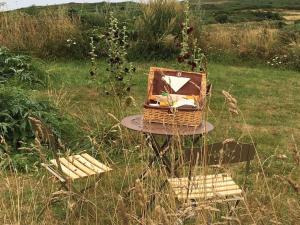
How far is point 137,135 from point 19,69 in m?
3.74

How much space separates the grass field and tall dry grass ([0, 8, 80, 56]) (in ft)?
2.12

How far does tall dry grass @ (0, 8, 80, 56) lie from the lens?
39.8 feet

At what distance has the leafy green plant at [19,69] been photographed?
9055 mm

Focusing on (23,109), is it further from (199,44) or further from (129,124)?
(199,44)

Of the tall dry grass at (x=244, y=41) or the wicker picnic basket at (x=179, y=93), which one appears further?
the tall dry grass at (x=244, y=41)

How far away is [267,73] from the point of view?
11.9 meters

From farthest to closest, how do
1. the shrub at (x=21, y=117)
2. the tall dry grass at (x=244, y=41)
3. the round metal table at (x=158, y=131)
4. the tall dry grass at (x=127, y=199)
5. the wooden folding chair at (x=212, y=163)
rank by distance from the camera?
1. the tall dry grass at (x=244, y=41)
2. the shrub at (x=21, y=117)
3. the round metal table at (x=158, y=131)
4. the wooden folding chair at (x=212, y=163)
5. the tall dry grass at (x=127, y=199)

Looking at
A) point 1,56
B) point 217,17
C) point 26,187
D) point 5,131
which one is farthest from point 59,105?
point 217,17

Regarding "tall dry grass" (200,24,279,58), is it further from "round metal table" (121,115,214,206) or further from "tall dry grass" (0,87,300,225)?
"round metal table" (121,115,214,206)

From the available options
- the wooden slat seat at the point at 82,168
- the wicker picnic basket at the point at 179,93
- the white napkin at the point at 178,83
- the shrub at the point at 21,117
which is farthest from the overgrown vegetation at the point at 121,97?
the white napkin at the point at 178,83

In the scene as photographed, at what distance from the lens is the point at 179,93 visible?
17.0 ft

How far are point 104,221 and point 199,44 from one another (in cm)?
909

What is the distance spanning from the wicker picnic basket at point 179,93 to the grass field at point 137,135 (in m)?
0.21

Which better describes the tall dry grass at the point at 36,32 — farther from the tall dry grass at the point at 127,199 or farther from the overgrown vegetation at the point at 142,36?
the tall dry grass at the point at 127,199
